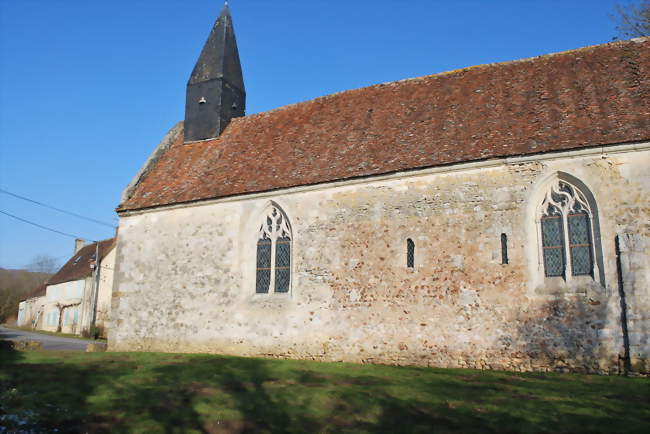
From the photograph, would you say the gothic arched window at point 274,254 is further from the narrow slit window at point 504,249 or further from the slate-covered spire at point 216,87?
the narrow slit window at point 504,249

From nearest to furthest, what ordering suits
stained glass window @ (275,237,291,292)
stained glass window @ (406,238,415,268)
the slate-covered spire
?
stained glass window @ (406,238,415,268) < stained glass window @ (275,237,291,292) < the slate-covered spire

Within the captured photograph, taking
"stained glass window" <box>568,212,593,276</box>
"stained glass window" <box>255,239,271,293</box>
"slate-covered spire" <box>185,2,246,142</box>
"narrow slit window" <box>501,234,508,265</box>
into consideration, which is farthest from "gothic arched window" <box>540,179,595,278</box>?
"slate-covered spire" <box>185,2,246,142</box>

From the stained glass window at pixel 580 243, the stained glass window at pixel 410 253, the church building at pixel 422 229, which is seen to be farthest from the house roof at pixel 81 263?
the stained glass window at pixel 580 243

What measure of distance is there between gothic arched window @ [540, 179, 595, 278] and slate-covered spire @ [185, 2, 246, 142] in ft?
39.8

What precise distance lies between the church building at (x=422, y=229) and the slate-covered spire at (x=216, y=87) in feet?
5.74

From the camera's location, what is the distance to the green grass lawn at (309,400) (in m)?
7.37

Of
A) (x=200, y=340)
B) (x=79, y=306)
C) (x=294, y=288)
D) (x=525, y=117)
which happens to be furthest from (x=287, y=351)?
(x=79, y=306)

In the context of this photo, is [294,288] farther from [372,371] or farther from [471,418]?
[471,418]

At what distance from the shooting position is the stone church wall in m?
11.4

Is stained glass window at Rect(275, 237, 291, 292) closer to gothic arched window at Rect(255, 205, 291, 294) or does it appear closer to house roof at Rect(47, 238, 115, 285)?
gothic arched window at Rect(255, 205, 291, 294)

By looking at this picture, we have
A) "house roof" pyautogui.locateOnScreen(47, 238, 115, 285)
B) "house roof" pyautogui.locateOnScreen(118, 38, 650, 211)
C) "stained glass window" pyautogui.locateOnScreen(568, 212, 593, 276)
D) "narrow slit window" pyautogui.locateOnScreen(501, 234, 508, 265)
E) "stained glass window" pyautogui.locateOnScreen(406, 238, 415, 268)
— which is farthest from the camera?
"house roof" pyautogui.locateOnScreen(47, 238, 115, 285)

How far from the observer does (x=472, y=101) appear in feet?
50.4

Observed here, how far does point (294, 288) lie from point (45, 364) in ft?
20.5

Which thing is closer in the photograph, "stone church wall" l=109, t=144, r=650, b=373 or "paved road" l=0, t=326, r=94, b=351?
"stone church wall" l=109, t=144, r=650, b=373
